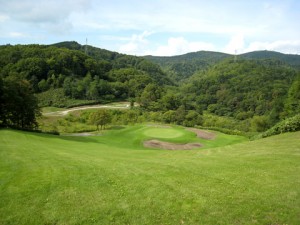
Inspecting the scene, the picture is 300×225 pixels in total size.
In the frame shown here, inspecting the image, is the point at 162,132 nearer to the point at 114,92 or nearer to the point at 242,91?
the point at 114,92

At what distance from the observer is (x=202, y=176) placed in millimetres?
13211

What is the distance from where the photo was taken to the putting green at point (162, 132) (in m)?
40.9

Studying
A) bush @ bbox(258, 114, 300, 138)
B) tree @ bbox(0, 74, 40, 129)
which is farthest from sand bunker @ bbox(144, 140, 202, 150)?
tree @ bbox(0, 74, 40, 129)

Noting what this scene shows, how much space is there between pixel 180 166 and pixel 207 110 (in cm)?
14703

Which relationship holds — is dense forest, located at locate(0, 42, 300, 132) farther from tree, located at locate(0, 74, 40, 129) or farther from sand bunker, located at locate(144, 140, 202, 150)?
sand bunker, located at locate(144, 140, 202, 150)

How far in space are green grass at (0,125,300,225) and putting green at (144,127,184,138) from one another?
24.1 metres

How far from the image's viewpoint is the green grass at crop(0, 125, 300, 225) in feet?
30.4

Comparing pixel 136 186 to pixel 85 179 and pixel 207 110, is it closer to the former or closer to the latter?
pixel 85 179

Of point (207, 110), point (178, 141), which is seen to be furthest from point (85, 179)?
point (207, 110)

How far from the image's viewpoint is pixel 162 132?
43.2m

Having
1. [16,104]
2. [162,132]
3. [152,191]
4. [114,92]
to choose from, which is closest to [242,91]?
[114,92]

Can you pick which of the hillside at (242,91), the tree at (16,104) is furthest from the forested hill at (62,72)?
the tree at (16,104)

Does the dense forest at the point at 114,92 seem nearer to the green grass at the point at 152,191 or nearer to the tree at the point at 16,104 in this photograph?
the tree at the point at 16,104

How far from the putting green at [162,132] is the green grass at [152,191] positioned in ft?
79.2
